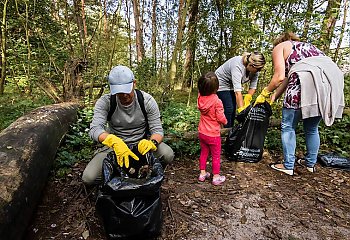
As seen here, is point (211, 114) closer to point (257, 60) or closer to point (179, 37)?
point (257, 60)

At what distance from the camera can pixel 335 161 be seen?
10.8ft

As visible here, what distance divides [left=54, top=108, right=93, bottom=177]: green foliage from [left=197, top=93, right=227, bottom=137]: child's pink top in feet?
5.19

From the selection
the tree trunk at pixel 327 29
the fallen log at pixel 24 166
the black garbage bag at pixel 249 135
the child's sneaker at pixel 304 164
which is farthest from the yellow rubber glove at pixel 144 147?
the tree trunk at pixel 327 29

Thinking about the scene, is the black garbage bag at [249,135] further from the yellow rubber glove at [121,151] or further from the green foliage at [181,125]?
the yellow rubber glove at [121,151]

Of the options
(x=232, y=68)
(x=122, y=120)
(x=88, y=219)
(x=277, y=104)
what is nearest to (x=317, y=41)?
(x=277, y=104)

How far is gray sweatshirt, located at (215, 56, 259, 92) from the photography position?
10.5ft

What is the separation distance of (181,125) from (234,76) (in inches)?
54.3

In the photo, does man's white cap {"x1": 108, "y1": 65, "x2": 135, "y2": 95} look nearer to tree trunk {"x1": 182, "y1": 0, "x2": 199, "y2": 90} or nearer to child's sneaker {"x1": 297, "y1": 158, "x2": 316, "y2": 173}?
child's sneaker {"x1": 297, "y1": 158, "x2": 316, "y2": 173}

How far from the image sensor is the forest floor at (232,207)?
6.78 ft

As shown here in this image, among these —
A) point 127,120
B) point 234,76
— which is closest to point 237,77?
point 234,76

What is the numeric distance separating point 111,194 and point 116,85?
90cm

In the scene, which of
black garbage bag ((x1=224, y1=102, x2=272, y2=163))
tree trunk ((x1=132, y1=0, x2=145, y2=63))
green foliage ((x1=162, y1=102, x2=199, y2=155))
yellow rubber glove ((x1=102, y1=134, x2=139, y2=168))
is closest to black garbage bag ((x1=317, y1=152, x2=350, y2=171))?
black garbage bag ((x1=224, y1=102, x2=272, y2=163))

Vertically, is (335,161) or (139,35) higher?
(139,35)

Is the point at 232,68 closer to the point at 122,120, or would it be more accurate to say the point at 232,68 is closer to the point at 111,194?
the point at 122,120
